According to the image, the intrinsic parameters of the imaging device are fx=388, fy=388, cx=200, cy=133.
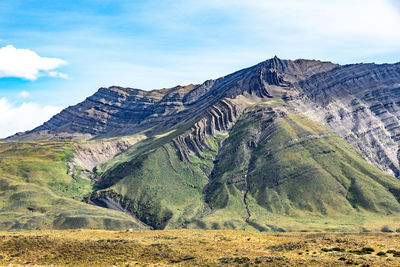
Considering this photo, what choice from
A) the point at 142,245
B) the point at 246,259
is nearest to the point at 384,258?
the point at 246,259

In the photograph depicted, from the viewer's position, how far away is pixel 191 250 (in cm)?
7325

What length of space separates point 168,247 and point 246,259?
17.8m

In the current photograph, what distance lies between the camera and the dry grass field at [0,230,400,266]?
2440 inches

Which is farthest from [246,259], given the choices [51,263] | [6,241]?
[6,241]

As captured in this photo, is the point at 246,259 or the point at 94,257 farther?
the point at 94,257

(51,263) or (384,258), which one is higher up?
(384,258)

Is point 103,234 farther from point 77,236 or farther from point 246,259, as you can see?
point 246,259

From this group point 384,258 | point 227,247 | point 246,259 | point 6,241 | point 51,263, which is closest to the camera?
point 384,258

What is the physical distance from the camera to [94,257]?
234 ft

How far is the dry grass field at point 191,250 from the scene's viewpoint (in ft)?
203

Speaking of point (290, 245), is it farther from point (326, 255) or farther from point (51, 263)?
point (51, 263)

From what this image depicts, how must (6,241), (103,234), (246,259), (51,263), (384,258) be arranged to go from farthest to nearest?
(103,234), (6,241), (51,263), (246,259), (384,258)

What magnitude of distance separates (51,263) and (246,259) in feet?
115

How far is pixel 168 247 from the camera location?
75062 millimetres
